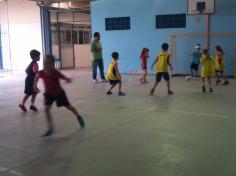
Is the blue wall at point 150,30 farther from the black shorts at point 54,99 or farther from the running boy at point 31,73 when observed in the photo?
the black shorts at point 54,99

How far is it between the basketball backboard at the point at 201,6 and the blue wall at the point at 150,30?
47 cm

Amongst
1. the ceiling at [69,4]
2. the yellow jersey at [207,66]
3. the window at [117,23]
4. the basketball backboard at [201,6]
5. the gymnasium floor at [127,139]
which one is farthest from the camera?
the ceiling at [69,4]

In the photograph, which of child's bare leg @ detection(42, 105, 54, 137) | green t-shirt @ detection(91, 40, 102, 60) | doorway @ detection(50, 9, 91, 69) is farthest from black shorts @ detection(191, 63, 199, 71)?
doorway @ detection(50, 9, 91, 69)

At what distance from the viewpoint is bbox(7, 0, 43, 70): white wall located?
691 inches

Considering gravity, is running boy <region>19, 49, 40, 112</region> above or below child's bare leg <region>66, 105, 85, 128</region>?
above

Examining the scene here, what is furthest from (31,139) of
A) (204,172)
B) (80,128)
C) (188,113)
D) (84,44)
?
(84,44)

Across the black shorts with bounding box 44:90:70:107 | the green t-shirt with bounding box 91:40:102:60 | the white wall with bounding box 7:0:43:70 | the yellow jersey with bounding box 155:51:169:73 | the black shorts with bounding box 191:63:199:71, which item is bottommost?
the black shorts with bounding box 44:90:70:107

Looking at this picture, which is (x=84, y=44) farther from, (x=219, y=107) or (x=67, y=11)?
(x=219, y=107)

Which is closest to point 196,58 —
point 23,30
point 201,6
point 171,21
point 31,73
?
point 201,6

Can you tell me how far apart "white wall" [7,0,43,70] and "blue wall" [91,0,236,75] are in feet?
11.9

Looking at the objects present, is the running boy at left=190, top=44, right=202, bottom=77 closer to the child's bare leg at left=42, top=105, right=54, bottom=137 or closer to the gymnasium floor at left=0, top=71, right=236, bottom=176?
the gymnasium floor at left=0, top=71, right=236, bottom=176

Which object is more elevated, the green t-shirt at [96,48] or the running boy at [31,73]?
the green t-shirt at [96,48]

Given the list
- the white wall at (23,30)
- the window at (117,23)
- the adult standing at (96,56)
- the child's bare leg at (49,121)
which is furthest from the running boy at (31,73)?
the white wall at (23,30)

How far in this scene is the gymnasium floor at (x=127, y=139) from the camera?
393cm
